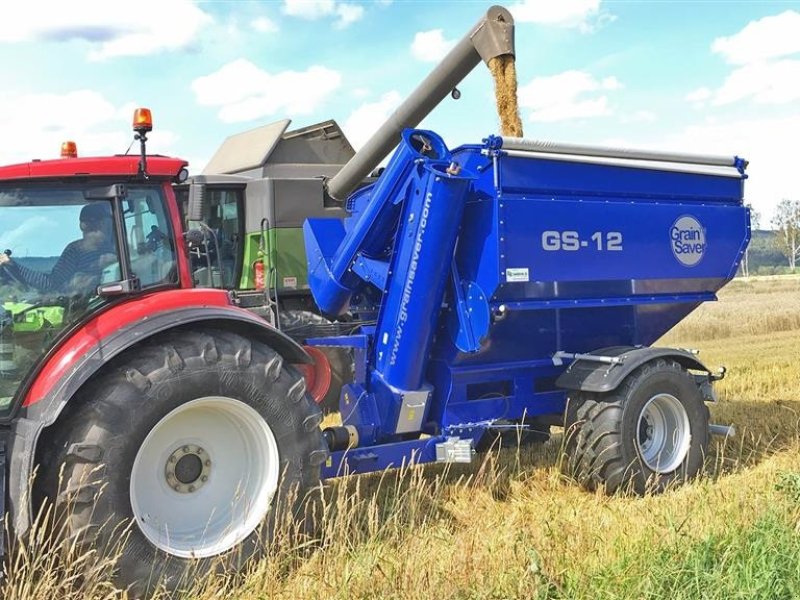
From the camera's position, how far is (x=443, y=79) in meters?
5.65

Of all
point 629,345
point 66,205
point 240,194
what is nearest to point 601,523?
point 629,345

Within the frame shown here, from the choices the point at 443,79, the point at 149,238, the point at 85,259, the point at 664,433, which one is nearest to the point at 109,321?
the point at 85,259

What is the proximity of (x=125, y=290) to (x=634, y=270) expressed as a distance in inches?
134

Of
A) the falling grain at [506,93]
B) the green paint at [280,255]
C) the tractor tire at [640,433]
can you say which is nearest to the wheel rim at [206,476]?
the tractor tire at [640,433]

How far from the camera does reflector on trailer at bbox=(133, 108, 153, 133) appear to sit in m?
3.65

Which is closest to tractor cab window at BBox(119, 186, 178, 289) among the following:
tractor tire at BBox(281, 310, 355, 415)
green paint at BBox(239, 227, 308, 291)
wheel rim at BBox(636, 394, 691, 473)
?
tractor tire at BBox(281, 310, 355, 415)

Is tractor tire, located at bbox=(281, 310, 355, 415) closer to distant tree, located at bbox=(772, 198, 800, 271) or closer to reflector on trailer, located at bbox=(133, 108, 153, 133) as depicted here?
reflector on trailer, located at bbox=(133, 108, 153, 133)

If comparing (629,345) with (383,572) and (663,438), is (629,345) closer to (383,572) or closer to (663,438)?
(663,438)

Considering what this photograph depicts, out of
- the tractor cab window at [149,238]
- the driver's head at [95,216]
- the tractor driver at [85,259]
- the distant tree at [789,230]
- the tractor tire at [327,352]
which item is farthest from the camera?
the distant tree at [789,230]

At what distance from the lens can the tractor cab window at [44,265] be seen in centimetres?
348

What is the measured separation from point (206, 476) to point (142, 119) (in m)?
1.67

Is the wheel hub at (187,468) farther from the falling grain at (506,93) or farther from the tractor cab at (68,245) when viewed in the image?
the falling grain at (506,93)

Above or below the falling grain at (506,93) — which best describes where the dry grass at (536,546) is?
below

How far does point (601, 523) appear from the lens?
13.5 feet
